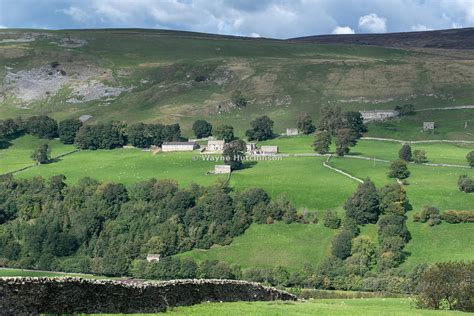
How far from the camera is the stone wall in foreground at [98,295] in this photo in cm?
2652

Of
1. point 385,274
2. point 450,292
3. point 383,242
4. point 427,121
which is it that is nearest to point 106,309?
point 450,292

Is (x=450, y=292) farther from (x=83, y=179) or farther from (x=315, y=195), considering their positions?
(x=83, y=179)

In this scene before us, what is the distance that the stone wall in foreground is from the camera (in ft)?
87.0

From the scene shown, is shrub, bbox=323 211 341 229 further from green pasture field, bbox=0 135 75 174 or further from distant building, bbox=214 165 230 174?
green pasture field, bbox=0 135 75 174

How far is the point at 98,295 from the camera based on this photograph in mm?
29672

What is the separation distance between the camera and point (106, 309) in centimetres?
3000

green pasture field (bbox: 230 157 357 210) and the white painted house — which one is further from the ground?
the white painted house

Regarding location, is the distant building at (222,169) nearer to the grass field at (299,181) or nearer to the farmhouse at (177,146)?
the grass field at (299,181)

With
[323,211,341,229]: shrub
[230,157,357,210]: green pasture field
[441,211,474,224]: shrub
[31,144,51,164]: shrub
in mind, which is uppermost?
[31,144,51,164]: shrub

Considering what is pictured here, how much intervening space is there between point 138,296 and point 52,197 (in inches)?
4525

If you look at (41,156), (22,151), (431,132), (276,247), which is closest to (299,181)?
(276,247)

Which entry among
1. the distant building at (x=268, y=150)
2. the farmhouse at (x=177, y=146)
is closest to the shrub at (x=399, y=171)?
the distant building at (x=268, y=150)

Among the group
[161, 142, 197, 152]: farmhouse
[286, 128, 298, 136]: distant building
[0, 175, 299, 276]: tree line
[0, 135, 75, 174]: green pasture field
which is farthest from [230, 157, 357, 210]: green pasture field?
[0, 135, 75, 174]: green pasture field

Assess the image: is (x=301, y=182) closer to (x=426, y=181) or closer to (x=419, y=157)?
(x=426, y=181)
